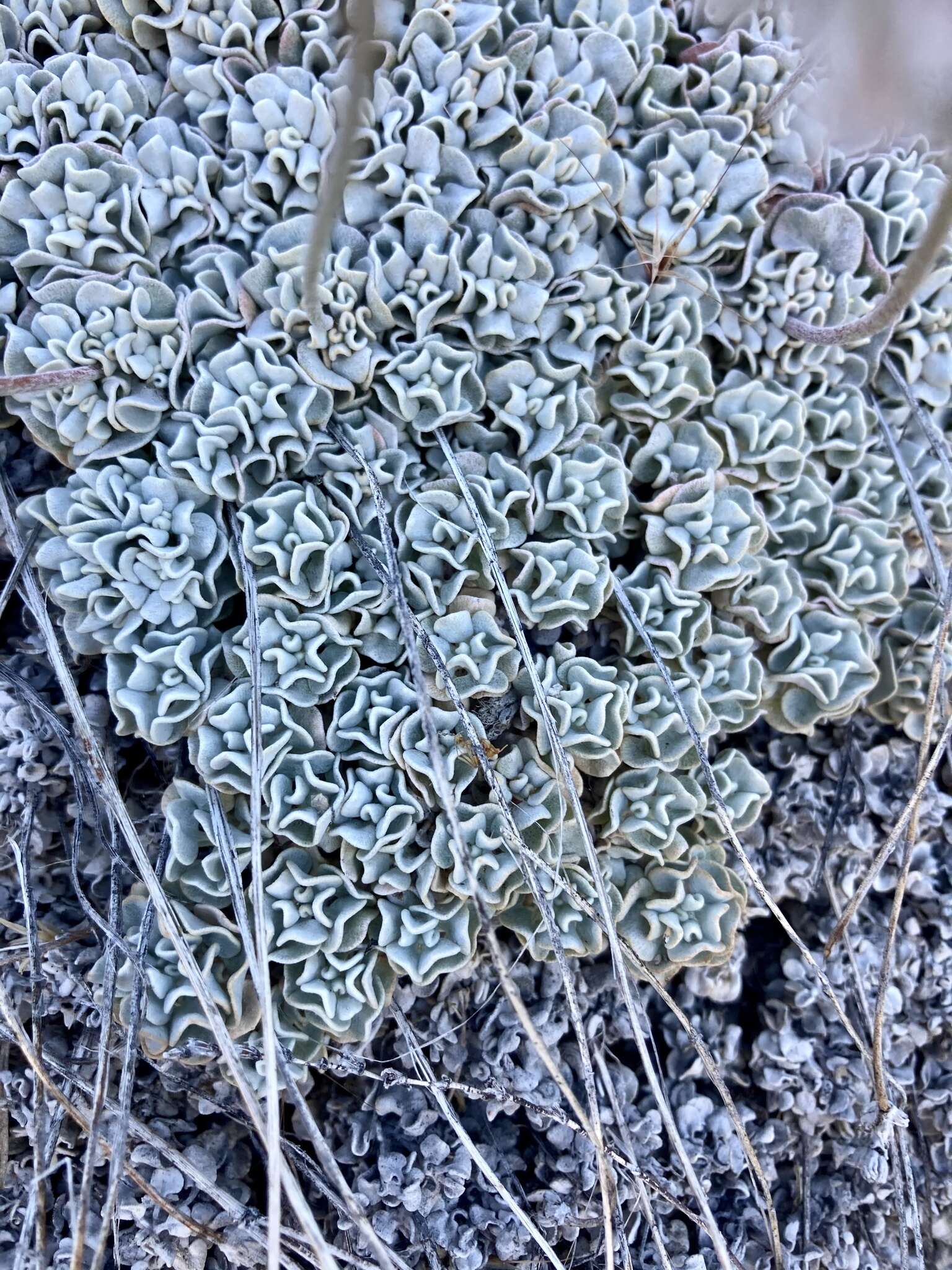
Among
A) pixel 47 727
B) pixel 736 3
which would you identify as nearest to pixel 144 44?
pixel 736 3

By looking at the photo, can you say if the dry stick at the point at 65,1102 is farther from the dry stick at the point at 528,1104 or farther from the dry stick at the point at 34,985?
the dry stick at the point at 528,1104

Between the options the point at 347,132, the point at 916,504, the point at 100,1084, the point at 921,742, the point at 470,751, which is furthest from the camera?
the point at 916,504

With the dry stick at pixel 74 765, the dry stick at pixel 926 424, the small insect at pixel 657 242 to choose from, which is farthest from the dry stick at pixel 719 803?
the dry stick at pixel 74 765

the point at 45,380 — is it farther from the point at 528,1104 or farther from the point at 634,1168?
the point at 634,1168

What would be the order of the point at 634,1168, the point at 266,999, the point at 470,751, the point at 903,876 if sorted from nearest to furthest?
the point at 266,999 → the point at 634,1168 → the point at 470,751 → the point at 903,876

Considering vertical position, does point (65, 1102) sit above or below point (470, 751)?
below

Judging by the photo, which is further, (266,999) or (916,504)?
(916,504)

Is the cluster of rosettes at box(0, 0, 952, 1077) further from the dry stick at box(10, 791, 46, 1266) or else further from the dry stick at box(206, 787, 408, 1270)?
the dry stick at box(10, 791, 46, 1266)

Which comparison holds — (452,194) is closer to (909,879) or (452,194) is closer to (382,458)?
(382,458)

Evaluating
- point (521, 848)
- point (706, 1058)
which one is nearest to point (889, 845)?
point (706, 1058)
